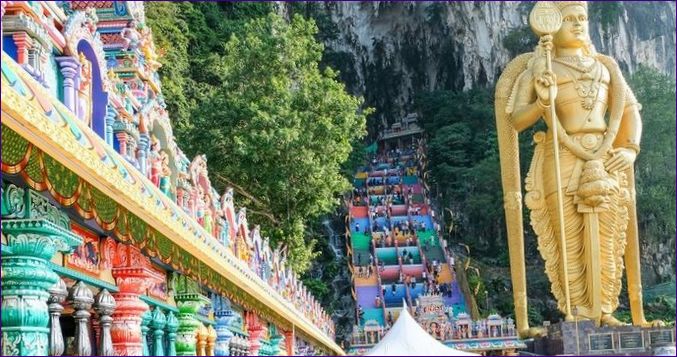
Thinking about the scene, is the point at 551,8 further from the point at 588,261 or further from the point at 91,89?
the point at 91,89

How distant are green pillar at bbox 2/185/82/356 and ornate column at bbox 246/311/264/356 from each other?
6677mm

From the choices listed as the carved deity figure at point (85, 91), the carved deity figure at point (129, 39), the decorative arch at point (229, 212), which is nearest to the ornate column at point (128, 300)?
the carved deity figure at point (85, 91)

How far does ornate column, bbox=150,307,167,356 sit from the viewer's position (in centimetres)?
650

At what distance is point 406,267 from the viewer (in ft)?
91.0

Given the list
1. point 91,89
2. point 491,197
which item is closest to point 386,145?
point 491,197

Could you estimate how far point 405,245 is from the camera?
30203 mm

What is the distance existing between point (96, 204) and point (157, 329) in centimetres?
218

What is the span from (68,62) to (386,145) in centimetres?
4625

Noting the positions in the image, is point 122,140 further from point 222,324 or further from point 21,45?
point 222,324

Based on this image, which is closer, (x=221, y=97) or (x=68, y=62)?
(x=68, y=62)

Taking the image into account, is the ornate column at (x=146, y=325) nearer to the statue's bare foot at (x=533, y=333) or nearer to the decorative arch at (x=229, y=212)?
the decorative arch at (x=229, y=212)

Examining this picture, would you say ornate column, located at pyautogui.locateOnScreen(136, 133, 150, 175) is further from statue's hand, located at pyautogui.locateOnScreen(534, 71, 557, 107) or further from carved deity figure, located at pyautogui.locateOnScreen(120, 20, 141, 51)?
statue's hand, located at pyautogui.locateOnScreen(534, 71, 557, 107)

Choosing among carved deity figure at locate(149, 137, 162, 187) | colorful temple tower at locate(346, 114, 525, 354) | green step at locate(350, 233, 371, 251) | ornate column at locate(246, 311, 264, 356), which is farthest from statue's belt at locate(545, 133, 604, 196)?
green step at locate(350, 233, 371, 251)

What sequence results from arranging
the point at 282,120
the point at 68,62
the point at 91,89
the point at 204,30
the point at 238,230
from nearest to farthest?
the point at 68,62 → the point at 91,89 → the point at 238,230 → the point at 282,120 → the point at 204,30
